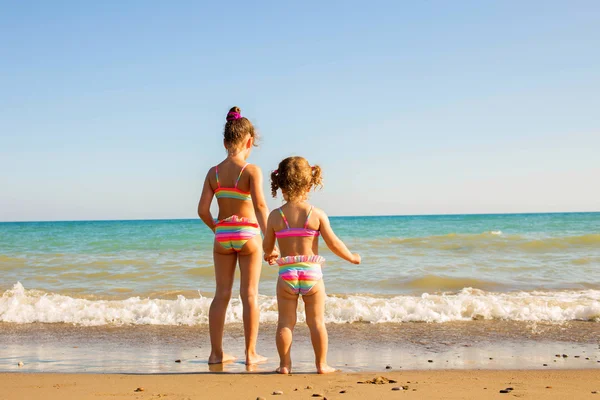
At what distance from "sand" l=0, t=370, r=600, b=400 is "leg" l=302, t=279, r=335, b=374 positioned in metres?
0.12

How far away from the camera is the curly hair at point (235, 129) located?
4.28 metres

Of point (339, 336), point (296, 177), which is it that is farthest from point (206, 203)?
point (339, 336)

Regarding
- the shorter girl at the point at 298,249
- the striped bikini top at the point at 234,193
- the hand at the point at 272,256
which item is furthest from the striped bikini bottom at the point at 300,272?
the striped bikini top at the point at 234,193

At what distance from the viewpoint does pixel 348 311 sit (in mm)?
6508

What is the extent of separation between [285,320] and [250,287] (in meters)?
0.54

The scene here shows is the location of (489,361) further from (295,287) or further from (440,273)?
(440,273)

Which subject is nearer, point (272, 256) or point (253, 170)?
point (272, 256)

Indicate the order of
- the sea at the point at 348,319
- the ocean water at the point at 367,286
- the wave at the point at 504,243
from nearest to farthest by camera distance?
the sea at the point at 348,319 < the ocean water at the point at 367,286 < the wave at the point at 504,243

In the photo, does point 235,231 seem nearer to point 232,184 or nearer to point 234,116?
point 232,184

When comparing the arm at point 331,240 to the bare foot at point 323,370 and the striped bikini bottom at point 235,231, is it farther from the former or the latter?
the bare foot at point 323,370

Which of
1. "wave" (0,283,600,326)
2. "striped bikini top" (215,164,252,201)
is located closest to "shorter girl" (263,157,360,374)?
"striped bikini top" (215,164,252,201)

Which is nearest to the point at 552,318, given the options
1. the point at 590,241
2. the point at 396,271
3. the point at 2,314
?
the point at 396,271

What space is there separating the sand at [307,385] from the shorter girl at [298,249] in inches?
11.0

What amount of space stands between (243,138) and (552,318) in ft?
13.9
